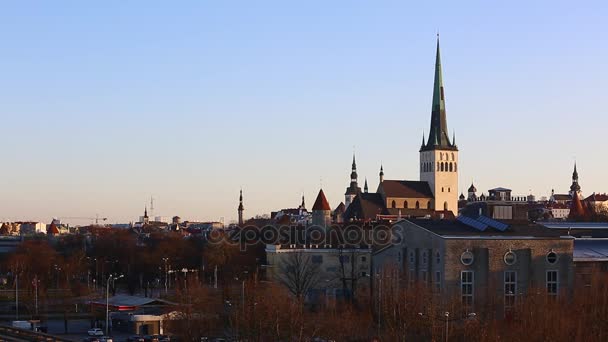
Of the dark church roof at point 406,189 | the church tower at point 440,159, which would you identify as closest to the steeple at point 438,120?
the church tower at point 440,159

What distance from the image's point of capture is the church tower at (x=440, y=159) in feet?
532

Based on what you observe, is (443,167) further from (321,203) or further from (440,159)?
(321,203)

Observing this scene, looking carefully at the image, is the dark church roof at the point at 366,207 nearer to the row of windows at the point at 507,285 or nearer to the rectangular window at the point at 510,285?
the row of windows at the point at 507,285

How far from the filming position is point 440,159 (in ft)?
540

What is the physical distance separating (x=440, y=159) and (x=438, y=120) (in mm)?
5859

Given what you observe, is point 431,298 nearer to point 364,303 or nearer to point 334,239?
point 364,303

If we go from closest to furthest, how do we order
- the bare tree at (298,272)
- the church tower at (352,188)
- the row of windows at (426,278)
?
the row of windows at (426,278) < the bare tree at (298,272) < the church tower at (352,188)

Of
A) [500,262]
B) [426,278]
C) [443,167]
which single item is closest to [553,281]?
[500,262]

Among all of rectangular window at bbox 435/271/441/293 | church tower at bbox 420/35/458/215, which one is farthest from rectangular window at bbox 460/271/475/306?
church tower at bbox 420/35/458/215

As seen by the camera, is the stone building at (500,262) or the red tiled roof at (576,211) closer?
the stone building at (500,262)

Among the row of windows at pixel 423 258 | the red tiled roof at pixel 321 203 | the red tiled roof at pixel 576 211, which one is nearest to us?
the row of windows at pixel 423 258

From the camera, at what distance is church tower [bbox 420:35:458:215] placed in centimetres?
16225

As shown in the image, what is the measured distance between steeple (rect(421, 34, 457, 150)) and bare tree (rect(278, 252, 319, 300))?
70.6 m

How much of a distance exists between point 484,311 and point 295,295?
25104mm
